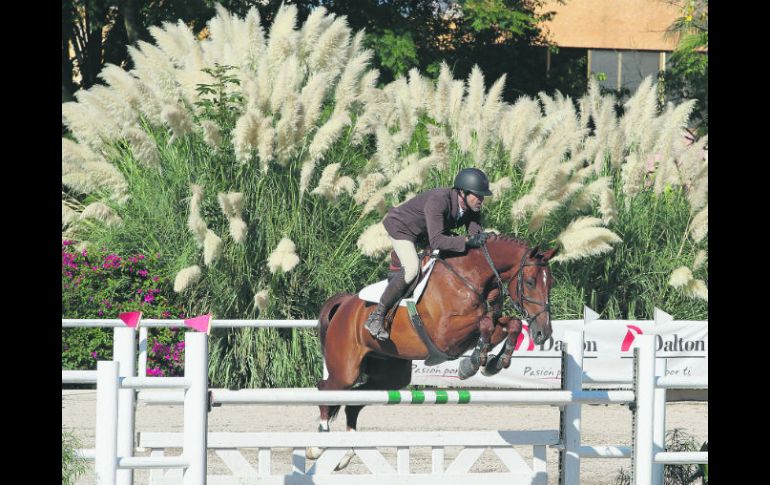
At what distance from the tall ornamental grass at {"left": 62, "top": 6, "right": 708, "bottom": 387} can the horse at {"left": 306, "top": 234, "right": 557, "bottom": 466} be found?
4152mm

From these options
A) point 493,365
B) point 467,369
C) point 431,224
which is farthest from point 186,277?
point 493,365

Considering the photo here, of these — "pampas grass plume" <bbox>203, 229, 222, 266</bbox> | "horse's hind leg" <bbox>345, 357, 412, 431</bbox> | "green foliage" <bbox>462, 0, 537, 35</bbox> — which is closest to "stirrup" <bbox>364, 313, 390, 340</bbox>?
"horse's hind leg" <bbox>345, 357, 412, 431</bbox>

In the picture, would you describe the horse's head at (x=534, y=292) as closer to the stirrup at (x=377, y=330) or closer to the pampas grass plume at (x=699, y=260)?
the stirrup at (x=377, y=330)

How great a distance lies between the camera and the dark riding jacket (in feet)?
23.5

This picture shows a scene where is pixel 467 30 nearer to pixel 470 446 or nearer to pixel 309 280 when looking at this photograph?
pixel 309 280

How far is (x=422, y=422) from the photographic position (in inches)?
410

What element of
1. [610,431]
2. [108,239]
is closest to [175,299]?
[108,239]

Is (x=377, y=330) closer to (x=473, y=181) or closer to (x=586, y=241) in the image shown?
(x=473, y=181)

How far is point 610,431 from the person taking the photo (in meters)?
9.74

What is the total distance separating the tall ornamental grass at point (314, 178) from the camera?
12352mm

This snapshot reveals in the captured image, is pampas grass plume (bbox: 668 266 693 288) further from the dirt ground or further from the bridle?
the bridle

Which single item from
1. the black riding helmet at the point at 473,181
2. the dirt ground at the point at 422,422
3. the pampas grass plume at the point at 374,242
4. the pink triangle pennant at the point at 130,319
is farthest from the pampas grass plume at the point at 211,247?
the pink triangle pennant at the point at 130,319

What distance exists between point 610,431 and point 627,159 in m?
4.89
